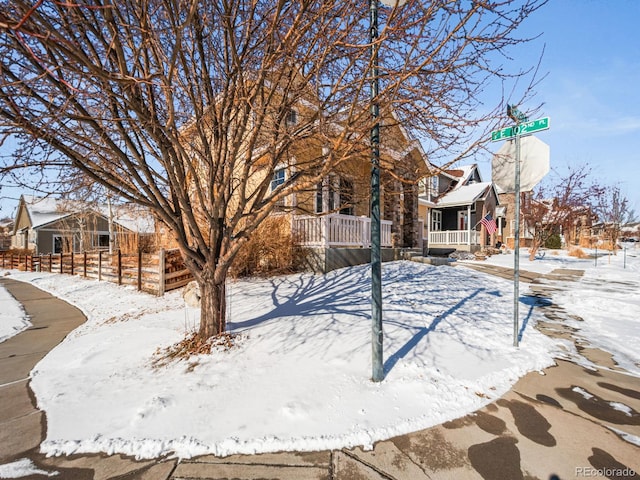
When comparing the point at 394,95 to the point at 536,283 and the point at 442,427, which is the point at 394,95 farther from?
the point at 536,283

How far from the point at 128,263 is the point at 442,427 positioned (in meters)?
11.1

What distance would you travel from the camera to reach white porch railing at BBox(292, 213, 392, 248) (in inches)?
342

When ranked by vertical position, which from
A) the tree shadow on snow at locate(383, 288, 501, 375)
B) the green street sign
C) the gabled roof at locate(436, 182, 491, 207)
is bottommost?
the tree shadow on snow at locate(383, 288, 501, 375)

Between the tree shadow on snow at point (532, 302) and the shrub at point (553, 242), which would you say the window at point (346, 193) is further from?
the shrub at point (553, 242)

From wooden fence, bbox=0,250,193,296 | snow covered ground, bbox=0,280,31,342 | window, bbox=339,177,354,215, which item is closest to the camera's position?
window, bbox=339,177,354,215

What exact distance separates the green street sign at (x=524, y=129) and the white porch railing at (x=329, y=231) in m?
4.45

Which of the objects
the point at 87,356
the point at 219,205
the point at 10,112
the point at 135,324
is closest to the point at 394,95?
the point at 219,205

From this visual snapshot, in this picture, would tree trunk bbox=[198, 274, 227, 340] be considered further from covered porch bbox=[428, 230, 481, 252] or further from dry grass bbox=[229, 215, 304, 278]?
covered porch bbox=[428, 230, 481, 252]

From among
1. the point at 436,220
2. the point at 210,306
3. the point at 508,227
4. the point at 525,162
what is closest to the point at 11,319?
the point at 210,306

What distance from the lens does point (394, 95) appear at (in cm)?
304

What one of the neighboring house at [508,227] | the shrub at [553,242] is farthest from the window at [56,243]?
the shrub at [553,242]

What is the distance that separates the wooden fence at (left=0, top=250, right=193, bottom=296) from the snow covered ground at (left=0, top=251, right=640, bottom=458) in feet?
6.25

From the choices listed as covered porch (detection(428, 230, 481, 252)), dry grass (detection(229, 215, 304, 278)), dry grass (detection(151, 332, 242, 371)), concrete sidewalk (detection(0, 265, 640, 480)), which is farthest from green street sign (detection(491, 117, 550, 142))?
covered porch (detection(428, 230, 481, 252))

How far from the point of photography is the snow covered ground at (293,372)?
2.45 metres
